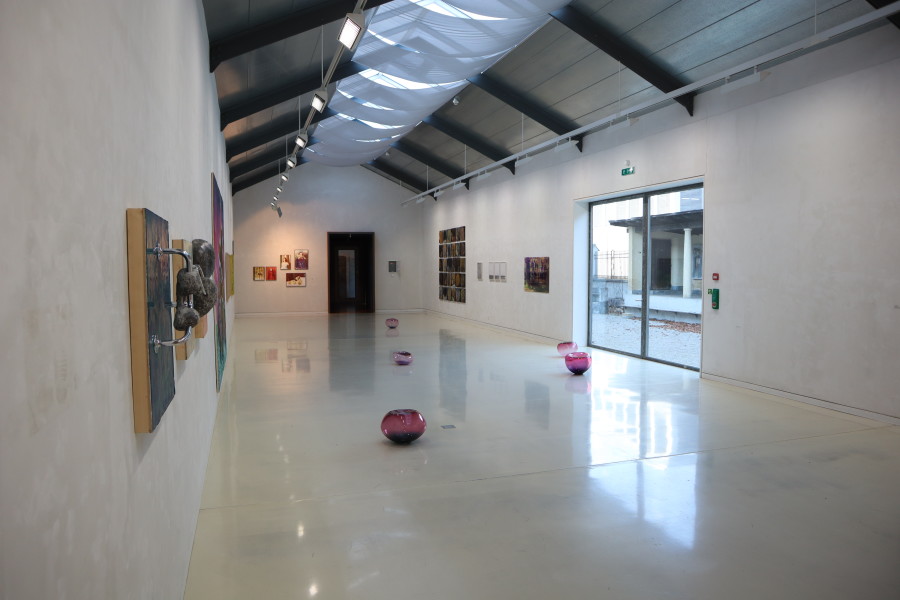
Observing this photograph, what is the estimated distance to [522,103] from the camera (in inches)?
503

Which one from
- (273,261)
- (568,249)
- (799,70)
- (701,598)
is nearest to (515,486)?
(701,598)

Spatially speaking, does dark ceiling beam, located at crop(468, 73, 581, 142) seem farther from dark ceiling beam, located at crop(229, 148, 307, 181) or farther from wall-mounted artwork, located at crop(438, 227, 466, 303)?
wall-mounted artwork, located at crop(438, 227, 466, 303)

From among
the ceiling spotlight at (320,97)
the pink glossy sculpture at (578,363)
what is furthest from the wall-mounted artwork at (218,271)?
the pink glossy sculpture at (578,363)

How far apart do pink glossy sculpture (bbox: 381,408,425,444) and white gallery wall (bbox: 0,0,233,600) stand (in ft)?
11.8

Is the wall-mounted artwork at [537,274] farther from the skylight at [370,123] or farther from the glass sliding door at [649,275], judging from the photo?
the skylight at [370,123]

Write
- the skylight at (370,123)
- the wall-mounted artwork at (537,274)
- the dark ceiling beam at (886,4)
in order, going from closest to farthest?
the dark ceiling beam at (886,4) → the skylight at (370,123) → the wall-mounted artwork at (537,274)

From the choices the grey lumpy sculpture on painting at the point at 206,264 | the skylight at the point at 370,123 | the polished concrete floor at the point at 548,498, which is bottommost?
the polished concrete floor at the point at 548,498

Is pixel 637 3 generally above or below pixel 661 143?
above

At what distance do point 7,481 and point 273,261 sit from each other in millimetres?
22990

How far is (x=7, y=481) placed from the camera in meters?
1.05

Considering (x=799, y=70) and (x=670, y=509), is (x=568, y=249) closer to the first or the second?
(x=799, y=70)

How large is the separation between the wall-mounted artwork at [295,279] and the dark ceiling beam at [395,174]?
5.23 m

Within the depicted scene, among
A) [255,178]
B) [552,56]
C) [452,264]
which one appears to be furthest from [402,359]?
[255,178]

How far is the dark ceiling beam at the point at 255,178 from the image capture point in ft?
69.2
